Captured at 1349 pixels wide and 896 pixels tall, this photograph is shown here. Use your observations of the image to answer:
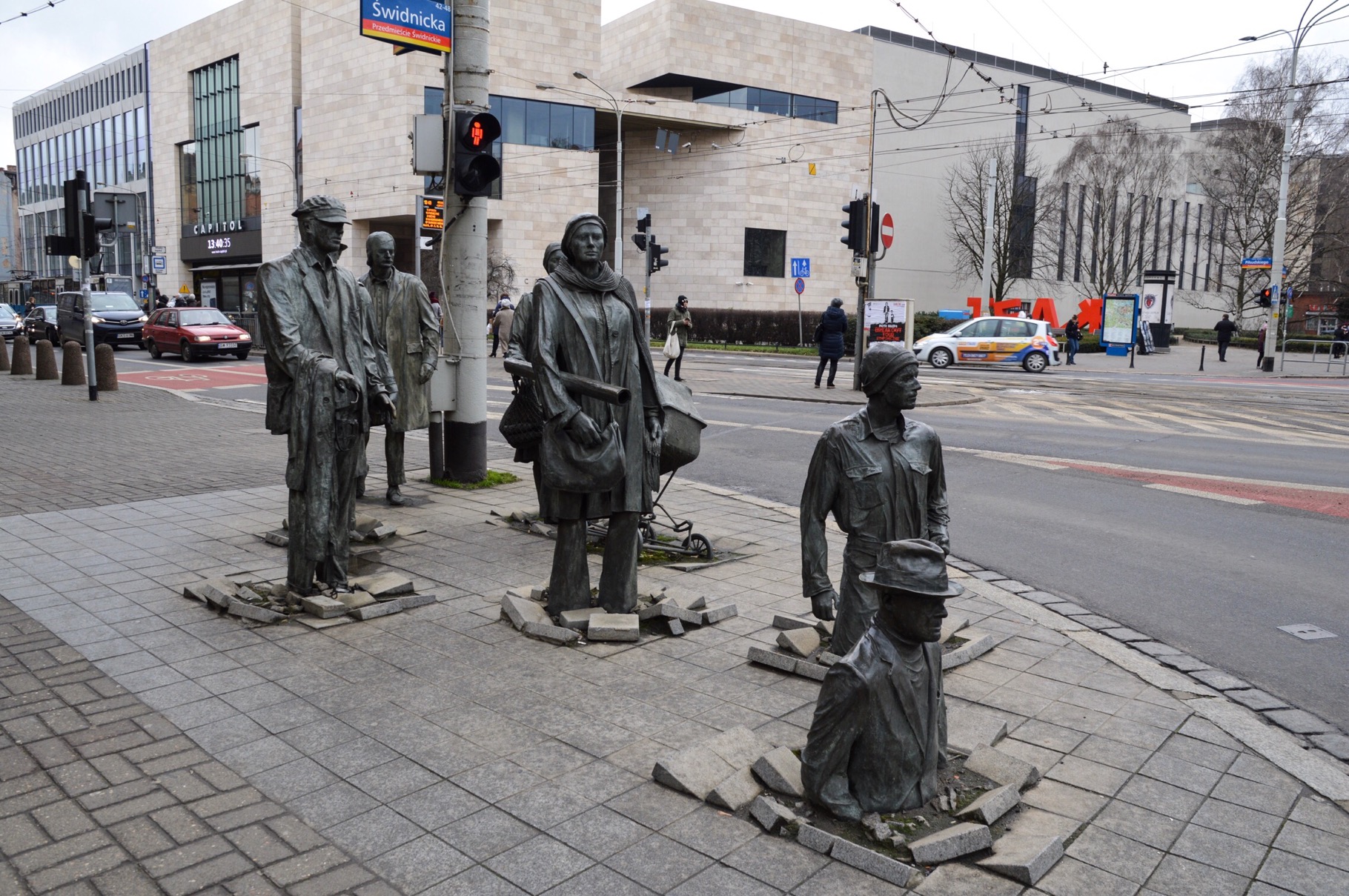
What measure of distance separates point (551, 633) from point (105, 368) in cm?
1768

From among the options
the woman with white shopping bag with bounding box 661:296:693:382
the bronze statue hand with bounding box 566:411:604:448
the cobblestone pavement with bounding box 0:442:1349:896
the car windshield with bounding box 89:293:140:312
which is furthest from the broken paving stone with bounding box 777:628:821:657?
the car windshield with bounding box 89:293:140:312

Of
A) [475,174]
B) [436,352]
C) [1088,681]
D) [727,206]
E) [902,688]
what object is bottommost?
[1088,681]

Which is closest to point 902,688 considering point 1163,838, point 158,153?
point 1163,838

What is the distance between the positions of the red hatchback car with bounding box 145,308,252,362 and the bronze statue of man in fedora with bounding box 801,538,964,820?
29.0 metres

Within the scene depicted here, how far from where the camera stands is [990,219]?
2015 inches

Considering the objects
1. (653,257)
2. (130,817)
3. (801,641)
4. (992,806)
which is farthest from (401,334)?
(653,257)

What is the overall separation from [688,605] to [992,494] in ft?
18.1

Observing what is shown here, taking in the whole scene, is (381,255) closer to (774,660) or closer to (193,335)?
(774,660)

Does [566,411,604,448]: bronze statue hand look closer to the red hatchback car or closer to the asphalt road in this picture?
the asphalt road

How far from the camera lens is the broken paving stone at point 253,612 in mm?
5527

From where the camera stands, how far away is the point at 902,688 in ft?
11.2

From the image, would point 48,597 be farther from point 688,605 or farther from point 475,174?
point 475,174

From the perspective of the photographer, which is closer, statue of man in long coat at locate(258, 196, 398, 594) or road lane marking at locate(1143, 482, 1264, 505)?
statue of man in long coat at locate(258, 196, 398, 594)

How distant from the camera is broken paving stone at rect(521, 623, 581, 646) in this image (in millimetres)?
5273
